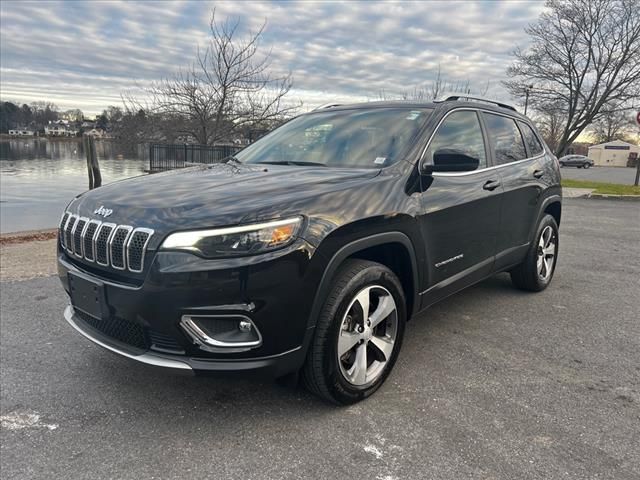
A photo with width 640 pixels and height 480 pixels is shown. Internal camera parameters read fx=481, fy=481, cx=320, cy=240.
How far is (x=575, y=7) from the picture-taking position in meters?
17.6

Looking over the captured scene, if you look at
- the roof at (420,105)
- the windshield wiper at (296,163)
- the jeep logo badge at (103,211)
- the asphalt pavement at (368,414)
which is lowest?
the asphalt pavement at (368,414)

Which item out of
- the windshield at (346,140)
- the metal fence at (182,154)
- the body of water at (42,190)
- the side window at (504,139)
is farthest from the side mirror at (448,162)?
the metal fence at (182,154)

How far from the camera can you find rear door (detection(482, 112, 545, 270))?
420 cm

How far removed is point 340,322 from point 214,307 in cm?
72

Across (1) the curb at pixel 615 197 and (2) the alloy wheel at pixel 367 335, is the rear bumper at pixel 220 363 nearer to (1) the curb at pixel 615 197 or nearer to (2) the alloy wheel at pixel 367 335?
(2) the alloy wheel at pixel 367 335

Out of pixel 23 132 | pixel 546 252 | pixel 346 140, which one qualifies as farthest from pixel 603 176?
pixel 23 132

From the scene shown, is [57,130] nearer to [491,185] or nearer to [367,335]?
[491,185]

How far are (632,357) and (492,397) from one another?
4.53 ft

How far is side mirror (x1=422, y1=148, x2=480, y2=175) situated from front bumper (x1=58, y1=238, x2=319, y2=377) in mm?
1271

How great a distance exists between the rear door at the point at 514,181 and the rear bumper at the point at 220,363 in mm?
2449

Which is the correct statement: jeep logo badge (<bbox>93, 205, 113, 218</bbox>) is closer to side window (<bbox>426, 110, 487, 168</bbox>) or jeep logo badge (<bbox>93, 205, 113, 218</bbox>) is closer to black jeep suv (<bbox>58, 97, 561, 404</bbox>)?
black jeep suv (<bbox>58, 97, 561, 404</bbox>)

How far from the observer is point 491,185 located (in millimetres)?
3941

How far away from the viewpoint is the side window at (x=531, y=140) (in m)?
4.82

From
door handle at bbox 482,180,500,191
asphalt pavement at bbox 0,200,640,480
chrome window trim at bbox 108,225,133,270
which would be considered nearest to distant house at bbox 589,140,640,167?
door handle at bbox 482,180,500,191
